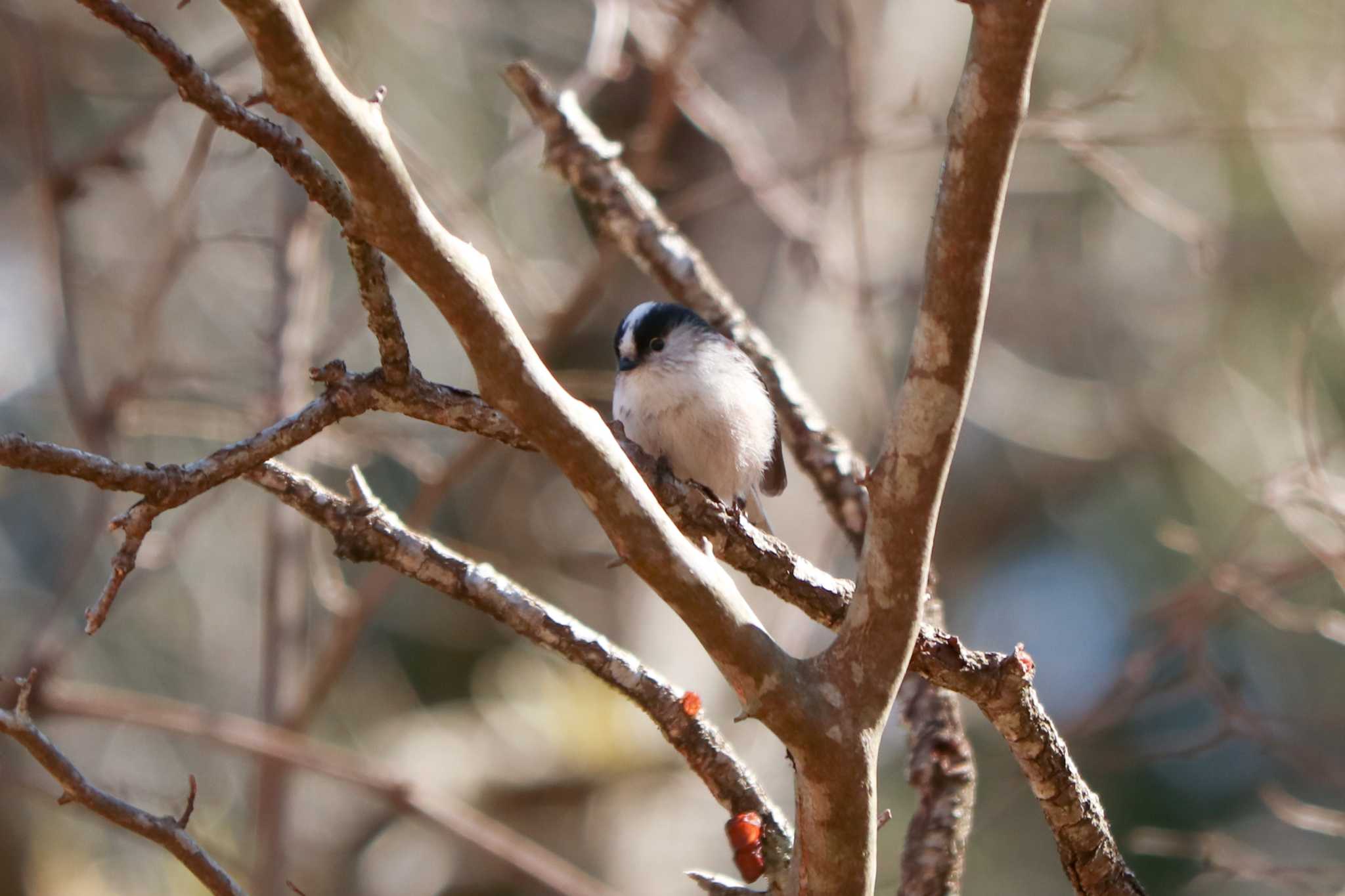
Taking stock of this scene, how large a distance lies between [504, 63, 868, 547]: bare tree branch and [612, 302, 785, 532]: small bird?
178 mm

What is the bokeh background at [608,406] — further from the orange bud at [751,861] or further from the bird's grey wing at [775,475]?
the orange bud at [751,861]

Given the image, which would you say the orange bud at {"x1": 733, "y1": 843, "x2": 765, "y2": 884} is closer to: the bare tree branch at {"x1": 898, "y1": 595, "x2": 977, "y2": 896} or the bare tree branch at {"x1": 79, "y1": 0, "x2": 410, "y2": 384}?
the bare tree branch at {"x1": 898, "y1": 595, "x2": 977, "y2": 896}

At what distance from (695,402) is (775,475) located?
2.86 feet

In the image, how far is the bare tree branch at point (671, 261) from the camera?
353 cm

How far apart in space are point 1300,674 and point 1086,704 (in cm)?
369

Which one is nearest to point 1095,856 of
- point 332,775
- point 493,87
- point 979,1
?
point 979,1

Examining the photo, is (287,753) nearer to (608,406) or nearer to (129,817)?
(129,817)

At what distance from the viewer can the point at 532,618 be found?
7.54 ft

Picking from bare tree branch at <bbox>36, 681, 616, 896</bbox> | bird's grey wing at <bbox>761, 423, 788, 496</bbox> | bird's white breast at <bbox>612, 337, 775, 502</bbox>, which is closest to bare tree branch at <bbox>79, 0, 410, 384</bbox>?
bird's white breast at <bbox>612, 337, 775, 502</bbox>

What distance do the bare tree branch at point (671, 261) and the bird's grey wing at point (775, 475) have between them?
→ 29.7 inches

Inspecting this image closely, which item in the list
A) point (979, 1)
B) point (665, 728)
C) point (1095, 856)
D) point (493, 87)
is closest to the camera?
point (979, 1)

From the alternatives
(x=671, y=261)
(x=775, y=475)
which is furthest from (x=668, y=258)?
(x=775, y=475)

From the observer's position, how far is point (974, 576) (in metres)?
8.45

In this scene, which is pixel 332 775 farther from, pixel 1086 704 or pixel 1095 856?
pixel 1086 704
